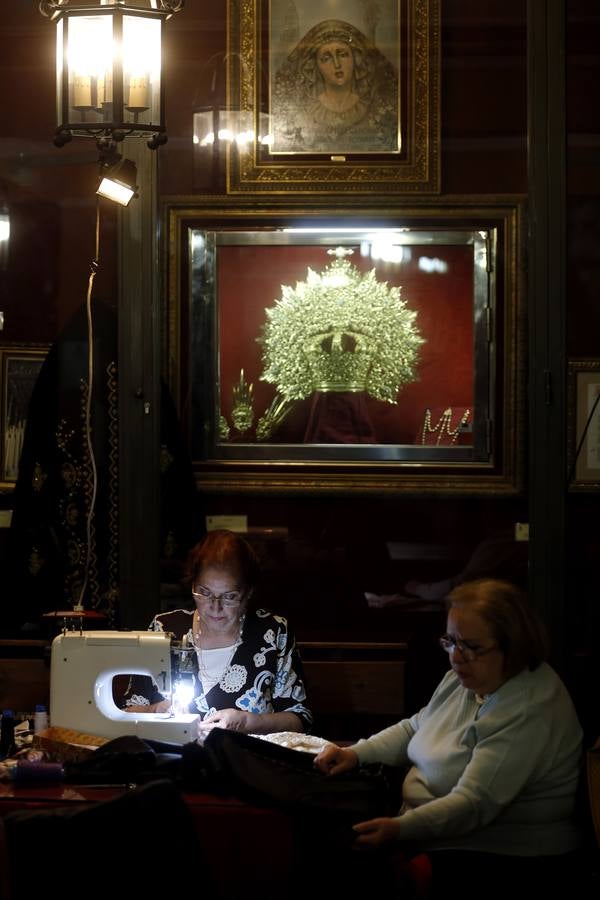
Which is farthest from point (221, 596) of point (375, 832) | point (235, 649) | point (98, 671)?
point (375, 832)

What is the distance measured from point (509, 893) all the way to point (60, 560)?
1.93m

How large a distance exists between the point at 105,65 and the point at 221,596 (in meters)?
1.42

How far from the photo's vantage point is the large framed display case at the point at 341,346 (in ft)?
13.6

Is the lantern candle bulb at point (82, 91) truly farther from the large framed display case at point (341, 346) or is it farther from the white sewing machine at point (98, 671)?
the white sewing machine at point (98, 671)

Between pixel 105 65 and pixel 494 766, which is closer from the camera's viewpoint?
pixel 494 766

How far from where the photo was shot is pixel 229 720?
3.14m

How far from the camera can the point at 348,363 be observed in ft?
13.9

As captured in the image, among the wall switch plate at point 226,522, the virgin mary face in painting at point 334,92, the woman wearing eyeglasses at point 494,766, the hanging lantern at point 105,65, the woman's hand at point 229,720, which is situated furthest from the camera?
the wall switch plate at point 226,522

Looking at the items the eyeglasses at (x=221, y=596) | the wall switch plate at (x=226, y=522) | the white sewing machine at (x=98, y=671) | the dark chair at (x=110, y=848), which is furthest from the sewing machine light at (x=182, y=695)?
the wall switch plate at (x=226, y=522)

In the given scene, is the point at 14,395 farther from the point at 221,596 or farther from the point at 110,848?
the point at 110,848

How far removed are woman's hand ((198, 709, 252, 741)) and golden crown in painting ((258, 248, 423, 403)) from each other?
4.45 ft

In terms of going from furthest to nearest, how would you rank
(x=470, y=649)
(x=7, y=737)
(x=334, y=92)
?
1. (x=334, y=92)
2. (x=7, y=737)
3. (x=470, y=649)

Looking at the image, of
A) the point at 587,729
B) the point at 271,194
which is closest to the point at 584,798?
the point at 587,729

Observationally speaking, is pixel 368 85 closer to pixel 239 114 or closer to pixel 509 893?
pixel 239 114
